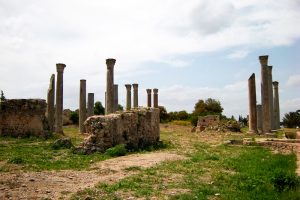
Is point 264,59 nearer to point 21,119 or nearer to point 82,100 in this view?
point 82,100

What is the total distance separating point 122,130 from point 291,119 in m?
41.2

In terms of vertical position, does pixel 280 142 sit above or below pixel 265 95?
below

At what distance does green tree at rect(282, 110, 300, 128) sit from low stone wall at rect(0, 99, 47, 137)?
39.1m

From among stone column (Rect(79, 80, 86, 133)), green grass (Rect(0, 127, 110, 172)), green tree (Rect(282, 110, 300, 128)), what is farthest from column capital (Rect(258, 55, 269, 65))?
green tree (Rect(282, 110, 300, 128))

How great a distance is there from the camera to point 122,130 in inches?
726

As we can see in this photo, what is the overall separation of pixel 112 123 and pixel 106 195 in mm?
9605

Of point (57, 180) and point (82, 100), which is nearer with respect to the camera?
point (57, 180)

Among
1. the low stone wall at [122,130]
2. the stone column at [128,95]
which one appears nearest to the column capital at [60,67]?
the low stone wall at [122,130]

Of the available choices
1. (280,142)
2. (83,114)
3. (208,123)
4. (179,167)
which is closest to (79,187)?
(179,167)

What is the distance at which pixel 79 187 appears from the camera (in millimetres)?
8852

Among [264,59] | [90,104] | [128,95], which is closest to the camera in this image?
[264,59]

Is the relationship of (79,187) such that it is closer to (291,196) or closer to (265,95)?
(291,196)

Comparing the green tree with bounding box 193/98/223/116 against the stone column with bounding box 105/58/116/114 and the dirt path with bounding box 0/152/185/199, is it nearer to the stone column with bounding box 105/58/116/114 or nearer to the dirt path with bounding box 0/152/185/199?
the stone column with bounding box 105/58/116/114

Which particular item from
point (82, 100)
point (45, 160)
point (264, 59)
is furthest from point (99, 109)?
point (45, 160)
